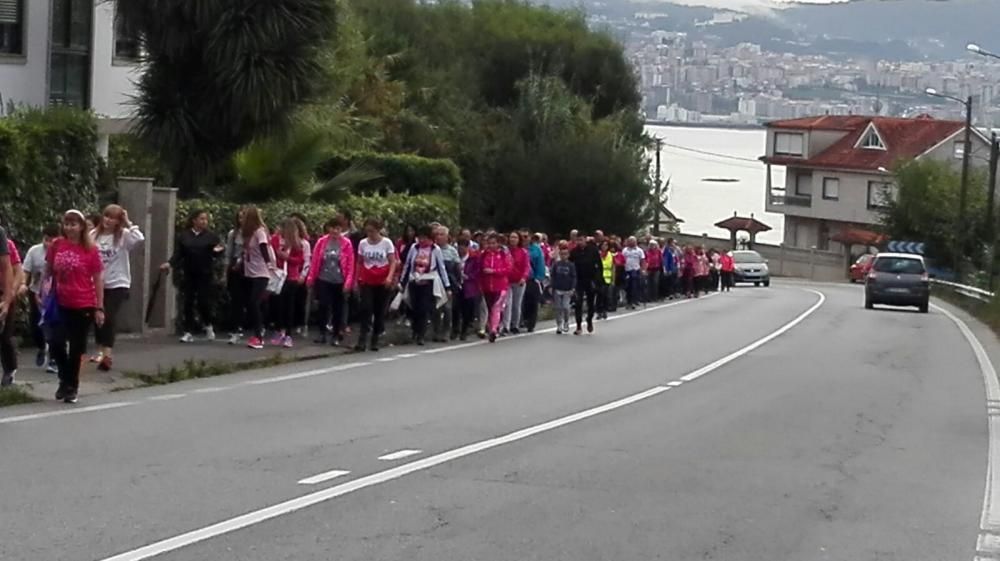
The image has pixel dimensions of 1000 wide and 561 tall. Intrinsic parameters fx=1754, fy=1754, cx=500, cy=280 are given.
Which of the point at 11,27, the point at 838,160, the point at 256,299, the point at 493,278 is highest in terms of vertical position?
the point at 11,27

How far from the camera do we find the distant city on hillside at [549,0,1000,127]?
471 feet

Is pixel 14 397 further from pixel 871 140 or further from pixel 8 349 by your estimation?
pixel 871 140

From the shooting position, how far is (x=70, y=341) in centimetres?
1533

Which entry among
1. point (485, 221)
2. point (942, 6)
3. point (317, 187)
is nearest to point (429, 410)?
point (317, 187)

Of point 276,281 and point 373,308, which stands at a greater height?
point 276,281

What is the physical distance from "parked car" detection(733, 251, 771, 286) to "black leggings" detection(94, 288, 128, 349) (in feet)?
174

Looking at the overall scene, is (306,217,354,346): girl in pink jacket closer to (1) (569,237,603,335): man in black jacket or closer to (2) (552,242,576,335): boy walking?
(2) (552,242,576,335): boy walking

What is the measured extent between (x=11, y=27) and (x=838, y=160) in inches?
3106

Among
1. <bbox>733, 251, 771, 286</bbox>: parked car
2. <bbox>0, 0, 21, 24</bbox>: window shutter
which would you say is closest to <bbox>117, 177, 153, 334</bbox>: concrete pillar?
<bbox>0, 0, 21, 24</bbox>: window shutter

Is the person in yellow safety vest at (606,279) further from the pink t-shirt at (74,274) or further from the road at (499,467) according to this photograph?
the pink t-shirt at (74,274)

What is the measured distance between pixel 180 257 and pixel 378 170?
51.0ft

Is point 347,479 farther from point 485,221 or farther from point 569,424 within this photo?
point 485,221

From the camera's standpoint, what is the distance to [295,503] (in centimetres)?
1055

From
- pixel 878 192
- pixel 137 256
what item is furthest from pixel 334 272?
pixel 878 192
